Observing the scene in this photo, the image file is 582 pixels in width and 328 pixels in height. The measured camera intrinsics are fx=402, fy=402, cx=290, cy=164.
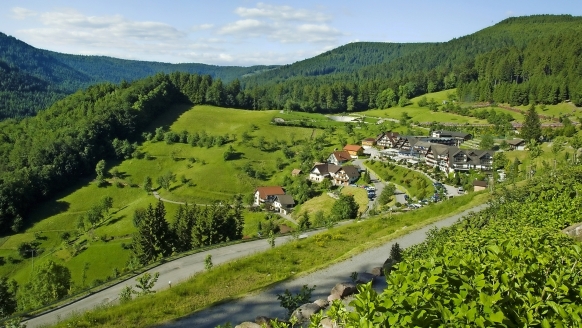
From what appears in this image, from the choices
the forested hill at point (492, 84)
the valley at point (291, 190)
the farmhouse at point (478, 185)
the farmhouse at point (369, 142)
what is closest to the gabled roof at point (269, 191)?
the valley at point (291, 190)

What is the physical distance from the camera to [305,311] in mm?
10688

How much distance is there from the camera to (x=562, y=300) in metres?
4.74

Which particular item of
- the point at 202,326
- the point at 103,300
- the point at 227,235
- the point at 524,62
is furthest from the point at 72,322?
the point at 524,62

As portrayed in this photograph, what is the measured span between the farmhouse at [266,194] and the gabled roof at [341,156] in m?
14.9

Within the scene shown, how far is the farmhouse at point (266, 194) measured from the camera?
69625mm

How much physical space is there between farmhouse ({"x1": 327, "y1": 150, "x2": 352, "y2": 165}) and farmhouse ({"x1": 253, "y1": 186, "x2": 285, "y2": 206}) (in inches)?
570

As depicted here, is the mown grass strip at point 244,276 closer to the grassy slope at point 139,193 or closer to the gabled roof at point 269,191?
the grassy slope at point 139,193

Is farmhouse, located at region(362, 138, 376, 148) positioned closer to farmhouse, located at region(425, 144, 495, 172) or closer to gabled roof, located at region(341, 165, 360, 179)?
gabled roof, located at region(341, 165, 360, 179)

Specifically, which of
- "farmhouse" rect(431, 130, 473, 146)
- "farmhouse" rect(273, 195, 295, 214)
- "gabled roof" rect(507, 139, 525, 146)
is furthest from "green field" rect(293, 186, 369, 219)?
"farmhouse" rect(431, 130, 473, 146)

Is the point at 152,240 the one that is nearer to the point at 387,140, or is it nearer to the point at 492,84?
the point at 387,140

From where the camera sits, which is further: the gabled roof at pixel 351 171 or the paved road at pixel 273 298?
the gabled roof at pixel 351 171

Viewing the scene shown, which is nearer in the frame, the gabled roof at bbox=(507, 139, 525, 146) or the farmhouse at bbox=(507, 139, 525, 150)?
the farmhouse at bbox=(507, 139, 525, 150)

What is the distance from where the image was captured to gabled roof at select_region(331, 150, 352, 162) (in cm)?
8019

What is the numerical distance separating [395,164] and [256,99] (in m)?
77.3
